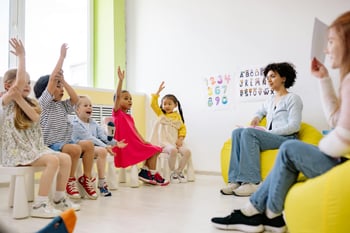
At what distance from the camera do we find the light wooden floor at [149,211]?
5.47 ft

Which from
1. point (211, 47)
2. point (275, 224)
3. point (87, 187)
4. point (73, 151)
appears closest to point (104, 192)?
point (87, 187)

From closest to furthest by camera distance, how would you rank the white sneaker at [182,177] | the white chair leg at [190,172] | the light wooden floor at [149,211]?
the light wooden floor at [149,211], the white sneaker at [182,177], the white chair leg at [190,172]

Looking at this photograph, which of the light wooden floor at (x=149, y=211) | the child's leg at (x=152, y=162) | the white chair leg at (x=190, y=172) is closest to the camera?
the light wooden floor at (x=149, y=211)

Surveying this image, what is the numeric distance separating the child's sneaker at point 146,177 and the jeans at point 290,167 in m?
1.73

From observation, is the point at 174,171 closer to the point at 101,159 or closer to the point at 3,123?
the point at 101,159

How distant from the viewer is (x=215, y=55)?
380 centimetres

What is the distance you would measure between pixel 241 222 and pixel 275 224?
0.48 feet

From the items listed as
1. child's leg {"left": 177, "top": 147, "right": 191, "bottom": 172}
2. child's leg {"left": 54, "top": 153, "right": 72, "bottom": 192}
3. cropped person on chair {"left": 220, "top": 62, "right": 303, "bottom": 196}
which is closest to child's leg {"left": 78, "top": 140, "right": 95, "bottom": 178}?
child's leg {"left": 54, "top": 153, "right": 72, "bottom": 192}

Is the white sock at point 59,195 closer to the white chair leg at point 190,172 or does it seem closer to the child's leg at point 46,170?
the child's leg at point 46,170

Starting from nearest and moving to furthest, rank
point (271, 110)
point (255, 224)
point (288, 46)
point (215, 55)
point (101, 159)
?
point (255, 224) < point (101, 159) < point (271, 110) < point (288, 46) < point (215, 55)

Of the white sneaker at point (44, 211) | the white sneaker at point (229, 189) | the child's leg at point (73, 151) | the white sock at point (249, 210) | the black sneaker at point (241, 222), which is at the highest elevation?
the child's leg at point (73, 151)

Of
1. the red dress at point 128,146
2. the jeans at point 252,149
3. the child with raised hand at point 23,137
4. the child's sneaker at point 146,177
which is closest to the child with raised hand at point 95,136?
the red dress at point 128,146

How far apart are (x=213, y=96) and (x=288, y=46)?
918 millimetres

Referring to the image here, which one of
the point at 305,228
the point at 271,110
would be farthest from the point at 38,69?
the point at 305,228
